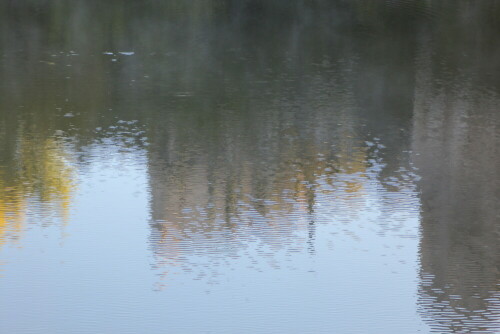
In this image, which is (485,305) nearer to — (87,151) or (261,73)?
(87,151)

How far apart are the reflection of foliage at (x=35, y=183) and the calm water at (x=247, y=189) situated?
0.04 m

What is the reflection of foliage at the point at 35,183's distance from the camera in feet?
41.6

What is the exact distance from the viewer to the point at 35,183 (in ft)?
46.7

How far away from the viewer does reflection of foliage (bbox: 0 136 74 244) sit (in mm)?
12671

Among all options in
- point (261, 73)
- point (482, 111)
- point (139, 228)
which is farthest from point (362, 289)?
point (261, 73)

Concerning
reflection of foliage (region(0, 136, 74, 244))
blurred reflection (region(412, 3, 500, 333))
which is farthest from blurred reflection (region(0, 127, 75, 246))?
blurred reflection (region(412, 3, 500, 333))

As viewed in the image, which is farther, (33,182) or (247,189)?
(33,182)

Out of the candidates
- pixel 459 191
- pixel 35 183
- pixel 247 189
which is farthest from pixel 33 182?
pixel 459 191

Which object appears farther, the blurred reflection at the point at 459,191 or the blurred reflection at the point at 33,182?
the blurred reflection at the point at 33,182

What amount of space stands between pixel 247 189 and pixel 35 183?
288 cm

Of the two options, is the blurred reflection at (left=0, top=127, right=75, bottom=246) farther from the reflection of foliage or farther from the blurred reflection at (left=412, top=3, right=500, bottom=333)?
the blurred reflection at (left=412, top=3, right=500, bottom=333)

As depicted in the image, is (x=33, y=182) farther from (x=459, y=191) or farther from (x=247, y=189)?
(x=459, y=191)

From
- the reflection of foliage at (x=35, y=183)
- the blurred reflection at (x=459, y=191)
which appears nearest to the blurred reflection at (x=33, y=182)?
the reflection of foliage at (x=35, y=183)

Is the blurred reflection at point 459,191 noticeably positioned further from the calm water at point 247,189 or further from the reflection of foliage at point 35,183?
the reflection of foliage at point 35,183
